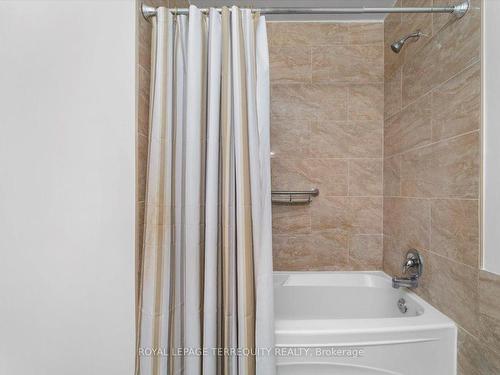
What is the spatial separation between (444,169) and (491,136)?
301mm

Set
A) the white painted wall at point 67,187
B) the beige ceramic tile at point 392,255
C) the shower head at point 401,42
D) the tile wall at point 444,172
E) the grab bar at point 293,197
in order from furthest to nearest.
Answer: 1. the grab bar at point 293,197
2. the beige ceramic tile at point 392,255
3. the shower head at point 401,42
4. the tile wall at point 444,172
5. the white painted wall at point 67,187

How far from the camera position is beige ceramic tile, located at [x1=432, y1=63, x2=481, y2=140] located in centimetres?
106

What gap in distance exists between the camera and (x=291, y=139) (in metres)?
1.96

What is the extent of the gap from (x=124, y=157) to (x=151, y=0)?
2.30 feet

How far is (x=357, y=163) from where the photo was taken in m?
1.95

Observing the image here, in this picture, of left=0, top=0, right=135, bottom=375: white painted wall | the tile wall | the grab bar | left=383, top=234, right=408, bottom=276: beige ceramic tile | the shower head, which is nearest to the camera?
left=0, top=0, right=135, bottom=375: white painted wall

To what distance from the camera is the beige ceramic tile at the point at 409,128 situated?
143 centimetres

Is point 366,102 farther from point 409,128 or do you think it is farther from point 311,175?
point 311,175

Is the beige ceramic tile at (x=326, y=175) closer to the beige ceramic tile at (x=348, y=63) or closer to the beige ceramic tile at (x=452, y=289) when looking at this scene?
the beige ceramic tile at (x=348, y=63)

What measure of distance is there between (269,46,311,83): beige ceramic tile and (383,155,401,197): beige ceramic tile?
76cm

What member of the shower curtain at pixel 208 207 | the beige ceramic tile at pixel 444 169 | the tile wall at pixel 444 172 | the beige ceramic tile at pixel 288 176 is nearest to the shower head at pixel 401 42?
the tile wall at pixel 444 172

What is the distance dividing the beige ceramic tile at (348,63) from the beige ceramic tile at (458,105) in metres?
0.67

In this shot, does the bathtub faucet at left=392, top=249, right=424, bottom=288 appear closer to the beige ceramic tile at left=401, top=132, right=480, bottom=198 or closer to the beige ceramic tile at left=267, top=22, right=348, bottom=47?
the beige ceramic tile at left=401, top=132, right=480, bottom=198

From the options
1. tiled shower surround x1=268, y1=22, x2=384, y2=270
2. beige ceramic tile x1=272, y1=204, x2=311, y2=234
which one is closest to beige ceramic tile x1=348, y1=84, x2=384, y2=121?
tiled shower surround x1=268, y1=22, x2=384, y2=270
